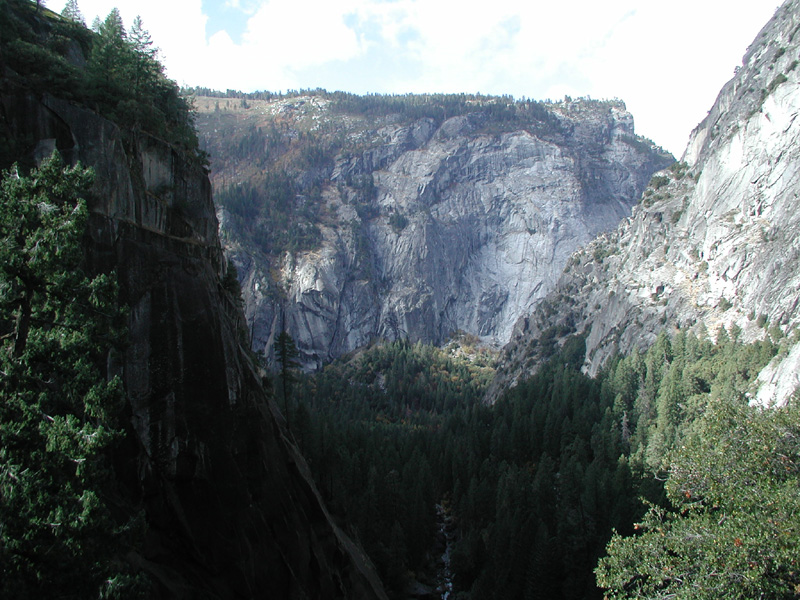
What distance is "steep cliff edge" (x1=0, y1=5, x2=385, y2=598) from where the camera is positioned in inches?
981

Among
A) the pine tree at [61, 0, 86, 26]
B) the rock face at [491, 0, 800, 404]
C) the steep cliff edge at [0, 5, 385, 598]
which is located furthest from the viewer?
the rock face at [491, 0, 800, 404]

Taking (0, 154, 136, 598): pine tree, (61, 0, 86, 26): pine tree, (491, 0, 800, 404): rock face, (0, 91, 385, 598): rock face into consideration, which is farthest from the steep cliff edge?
(491, 0, 800, 404): rock face

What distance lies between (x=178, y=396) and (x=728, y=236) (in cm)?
9616

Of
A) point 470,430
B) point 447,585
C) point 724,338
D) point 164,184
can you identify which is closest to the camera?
point 164,184

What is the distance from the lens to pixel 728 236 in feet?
314

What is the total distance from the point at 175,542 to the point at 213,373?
8.06 meters

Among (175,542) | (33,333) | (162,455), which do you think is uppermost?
(33,333)

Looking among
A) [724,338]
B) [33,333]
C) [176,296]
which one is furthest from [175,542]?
[724,338]

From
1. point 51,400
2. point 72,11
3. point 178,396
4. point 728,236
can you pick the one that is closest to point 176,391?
point 178,396

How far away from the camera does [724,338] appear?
84.9 metres

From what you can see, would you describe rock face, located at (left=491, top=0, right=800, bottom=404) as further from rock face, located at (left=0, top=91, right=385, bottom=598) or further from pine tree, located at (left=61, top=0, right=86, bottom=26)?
pine tree, located at (left=61, top=0, right=86, bottom=26)

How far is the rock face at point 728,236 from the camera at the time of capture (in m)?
81.4

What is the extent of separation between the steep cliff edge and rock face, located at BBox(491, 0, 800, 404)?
49.2 metres

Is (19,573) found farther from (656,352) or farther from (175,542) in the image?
(656,352)
